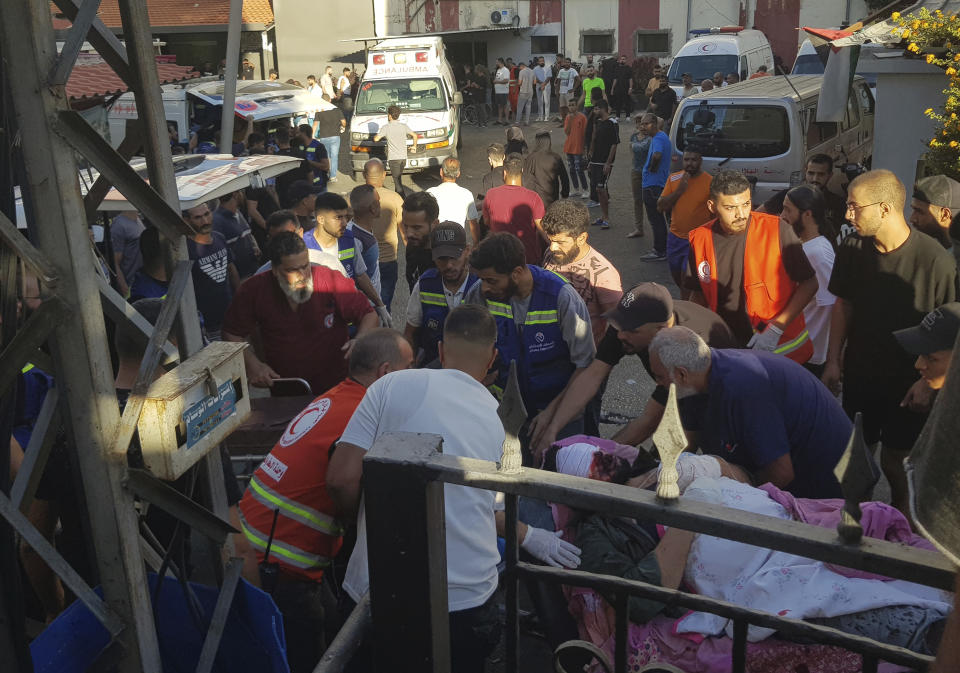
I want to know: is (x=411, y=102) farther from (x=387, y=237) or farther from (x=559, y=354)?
(x=559, y=354)

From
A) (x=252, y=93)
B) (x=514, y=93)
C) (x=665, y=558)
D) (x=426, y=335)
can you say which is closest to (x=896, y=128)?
(x=426, y=335)

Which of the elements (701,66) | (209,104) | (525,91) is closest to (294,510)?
(209,104)

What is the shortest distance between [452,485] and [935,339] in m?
2.22

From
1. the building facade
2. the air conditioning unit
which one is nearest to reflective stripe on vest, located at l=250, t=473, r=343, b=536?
the building facade

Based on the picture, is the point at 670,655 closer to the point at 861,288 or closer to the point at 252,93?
the point at 861,288

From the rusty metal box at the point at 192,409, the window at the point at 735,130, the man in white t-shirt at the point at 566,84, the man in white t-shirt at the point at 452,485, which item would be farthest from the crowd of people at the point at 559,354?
the man in white t-shirt at the point at 566,84

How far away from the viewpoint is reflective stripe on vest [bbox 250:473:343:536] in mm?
3221

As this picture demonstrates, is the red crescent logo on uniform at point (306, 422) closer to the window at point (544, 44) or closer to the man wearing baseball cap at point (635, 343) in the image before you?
the man wearing baseball cap at point (635, 343)

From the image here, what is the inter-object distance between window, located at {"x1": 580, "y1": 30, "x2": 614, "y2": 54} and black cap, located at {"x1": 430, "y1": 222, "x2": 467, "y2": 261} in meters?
30.1

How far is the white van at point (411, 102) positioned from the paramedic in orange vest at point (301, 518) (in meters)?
13.9

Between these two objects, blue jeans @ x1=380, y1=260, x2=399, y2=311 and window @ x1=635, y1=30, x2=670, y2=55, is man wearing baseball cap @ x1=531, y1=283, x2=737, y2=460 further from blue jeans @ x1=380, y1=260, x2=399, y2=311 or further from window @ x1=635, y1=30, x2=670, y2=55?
window @ x1=635, y1=30, x2=670, y2=55

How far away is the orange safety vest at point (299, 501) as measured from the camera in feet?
10.5

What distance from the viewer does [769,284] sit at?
5.33 meters

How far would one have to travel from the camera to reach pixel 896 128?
10.1 metres
